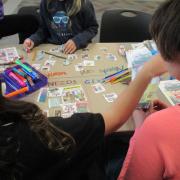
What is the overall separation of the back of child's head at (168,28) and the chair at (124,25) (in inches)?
50.1

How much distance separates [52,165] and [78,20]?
1355mm

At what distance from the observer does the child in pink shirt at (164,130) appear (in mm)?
712

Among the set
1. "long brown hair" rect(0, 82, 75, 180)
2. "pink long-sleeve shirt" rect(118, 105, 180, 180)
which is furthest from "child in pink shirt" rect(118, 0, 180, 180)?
"long brown hair" rect(0, 82, 75, 180)

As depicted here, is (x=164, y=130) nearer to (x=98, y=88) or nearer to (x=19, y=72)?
(x=98, y=88)

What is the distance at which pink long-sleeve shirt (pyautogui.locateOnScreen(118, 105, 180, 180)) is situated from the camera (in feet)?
2.36

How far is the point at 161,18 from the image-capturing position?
29.0 inches

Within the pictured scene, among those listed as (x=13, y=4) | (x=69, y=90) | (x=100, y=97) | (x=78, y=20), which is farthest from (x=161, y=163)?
(x=13, y=4)

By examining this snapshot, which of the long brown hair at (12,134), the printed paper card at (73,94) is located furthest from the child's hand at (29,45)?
the long brown hair at (12,134)

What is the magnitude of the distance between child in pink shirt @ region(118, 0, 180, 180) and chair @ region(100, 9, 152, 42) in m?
1.27

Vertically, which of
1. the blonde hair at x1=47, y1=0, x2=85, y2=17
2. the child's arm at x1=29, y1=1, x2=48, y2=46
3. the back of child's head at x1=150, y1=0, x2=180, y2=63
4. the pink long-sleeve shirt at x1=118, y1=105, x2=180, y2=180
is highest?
the back of child's head at x1=150, y1=0, x2=180, y2=63

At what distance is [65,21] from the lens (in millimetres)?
1874

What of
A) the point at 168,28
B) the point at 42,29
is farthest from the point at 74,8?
the point at 168,28

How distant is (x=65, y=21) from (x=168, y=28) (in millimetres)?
1250

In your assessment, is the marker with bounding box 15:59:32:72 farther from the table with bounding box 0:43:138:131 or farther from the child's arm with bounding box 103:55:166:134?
the child's arm with bounding box 103:55:166:134
